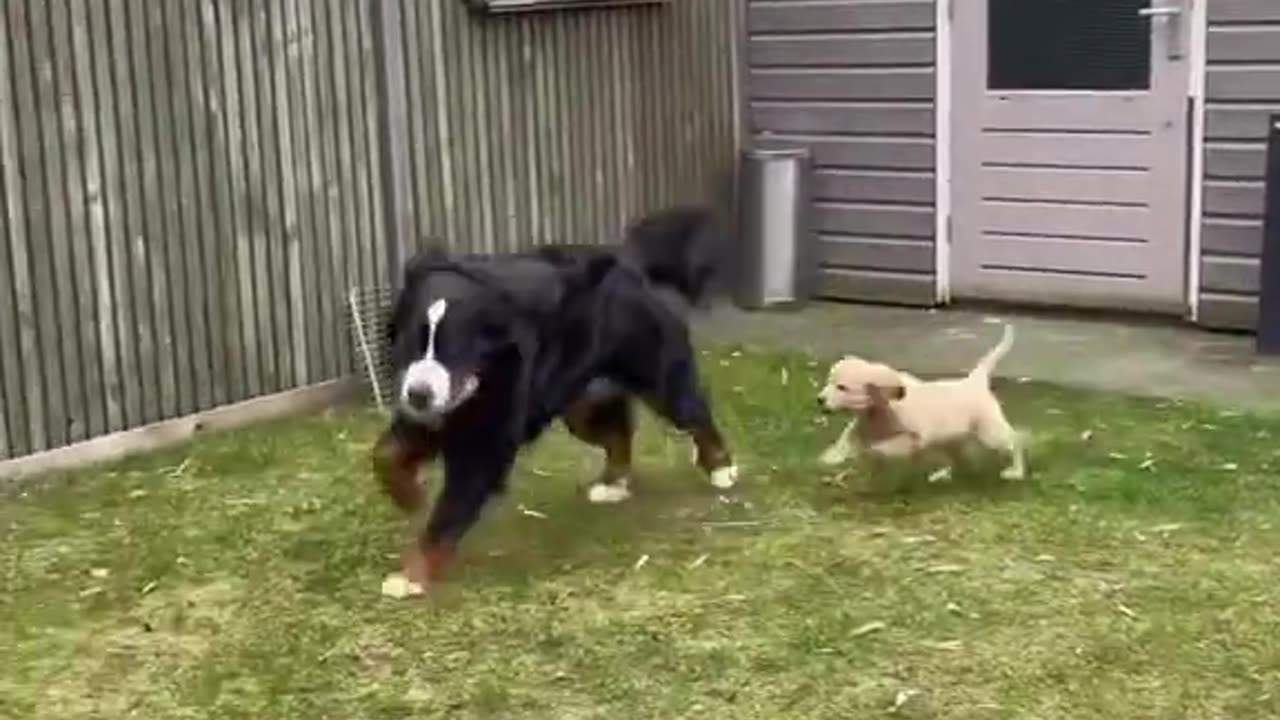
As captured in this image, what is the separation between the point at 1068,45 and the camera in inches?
314

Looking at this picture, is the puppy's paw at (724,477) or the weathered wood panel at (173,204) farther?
the weathered wood panel at (173,204)

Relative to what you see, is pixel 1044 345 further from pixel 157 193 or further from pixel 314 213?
pixel 157 193

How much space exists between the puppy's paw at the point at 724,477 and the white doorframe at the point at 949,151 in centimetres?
316

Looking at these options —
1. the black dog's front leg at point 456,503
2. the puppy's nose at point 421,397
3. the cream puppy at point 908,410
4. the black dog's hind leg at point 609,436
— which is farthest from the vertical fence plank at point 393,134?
the puppy's nose at point 421,397

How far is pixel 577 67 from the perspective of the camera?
796cm

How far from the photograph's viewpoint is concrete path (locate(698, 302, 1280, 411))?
6816 mm

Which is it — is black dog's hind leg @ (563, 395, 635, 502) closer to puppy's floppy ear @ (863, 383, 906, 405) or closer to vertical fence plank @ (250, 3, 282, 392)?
puppy's floppy ear @ (863, 383, 906, 405)

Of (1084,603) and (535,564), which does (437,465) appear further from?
(1084,603)

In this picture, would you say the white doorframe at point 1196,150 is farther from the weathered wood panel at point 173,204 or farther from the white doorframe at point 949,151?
the weathered wood panel at point 173,204

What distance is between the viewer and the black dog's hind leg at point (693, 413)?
5.09 meters

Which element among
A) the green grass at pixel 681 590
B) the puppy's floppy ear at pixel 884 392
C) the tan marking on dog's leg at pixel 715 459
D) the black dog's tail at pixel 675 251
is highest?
the black dog's tail at pixel 675 251

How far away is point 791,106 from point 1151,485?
396cm

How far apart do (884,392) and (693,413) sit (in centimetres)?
52

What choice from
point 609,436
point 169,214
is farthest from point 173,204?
point 609,436
